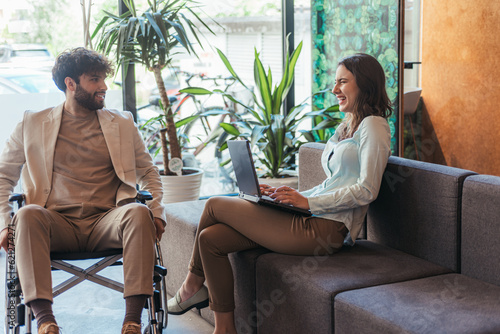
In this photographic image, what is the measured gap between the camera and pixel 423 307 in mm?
1823

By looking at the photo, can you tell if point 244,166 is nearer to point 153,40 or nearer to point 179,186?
point 179,186

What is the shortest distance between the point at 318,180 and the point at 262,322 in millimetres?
799

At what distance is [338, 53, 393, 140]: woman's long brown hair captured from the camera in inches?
98.0

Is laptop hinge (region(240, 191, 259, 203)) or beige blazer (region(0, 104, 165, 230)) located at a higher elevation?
beige blazer (region(0, 104, 165, 230))

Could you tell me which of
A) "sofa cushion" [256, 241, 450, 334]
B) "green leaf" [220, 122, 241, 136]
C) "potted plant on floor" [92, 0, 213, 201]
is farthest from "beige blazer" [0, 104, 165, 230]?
"green leaf" [220, 122, 241, 136]

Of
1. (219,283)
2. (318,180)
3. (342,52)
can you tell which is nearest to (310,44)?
(342,52)

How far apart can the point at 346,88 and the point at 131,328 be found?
1271 millimetres

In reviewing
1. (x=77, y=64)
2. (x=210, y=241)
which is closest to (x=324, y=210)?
(x=210, y=241)

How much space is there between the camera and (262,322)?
8.04ft

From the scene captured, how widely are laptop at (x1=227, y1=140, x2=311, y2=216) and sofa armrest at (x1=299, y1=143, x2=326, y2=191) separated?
0.48 metres

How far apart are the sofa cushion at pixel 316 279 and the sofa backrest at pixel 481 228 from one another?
132mm

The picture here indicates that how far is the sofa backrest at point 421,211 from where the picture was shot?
87.5 inches

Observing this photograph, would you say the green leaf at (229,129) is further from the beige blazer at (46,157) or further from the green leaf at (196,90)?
the beige blazer at (46,157)

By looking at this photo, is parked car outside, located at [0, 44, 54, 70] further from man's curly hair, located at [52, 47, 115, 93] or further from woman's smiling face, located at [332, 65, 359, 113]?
woman's smiling face, located at [332, 65, 359, 113]
